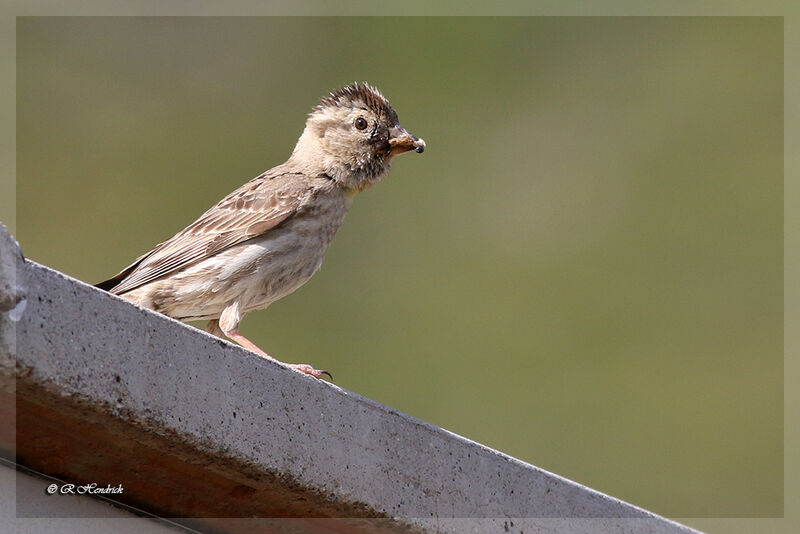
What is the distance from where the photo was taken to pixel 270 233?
6070mm

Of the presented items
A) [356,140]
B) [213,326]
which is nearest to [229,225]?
[213,326]

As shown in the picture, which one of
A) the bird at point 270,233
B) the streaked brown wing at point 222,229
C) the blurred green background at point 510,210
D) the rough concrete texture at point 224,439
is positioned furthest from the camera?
the blurred green background at point 510,210

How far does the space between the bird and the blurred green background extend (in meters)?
8.81

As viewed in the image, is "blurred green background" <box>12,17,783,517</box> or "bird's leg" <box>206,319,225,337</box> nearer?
"bird's leg" <box>206,319,225,337</box>

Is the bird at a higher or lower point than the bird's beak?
lower

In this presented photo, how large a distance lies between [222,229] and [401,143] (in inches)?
42.3

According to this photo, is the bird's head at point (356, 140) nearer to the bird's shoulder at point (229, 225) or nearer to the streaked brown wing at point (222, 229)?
the bird's shoulder at point (229, 225)

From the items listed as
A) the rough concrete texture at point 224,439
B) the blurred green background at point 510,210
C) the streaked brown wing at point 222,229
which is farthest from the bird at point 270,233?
the blurred green background at point 510,210

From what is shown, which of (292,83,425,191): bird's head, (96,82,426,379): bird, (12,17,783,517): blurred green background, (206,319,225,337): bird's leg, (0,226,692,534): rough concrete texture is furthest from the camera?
(12,17,783,517): blurred green background

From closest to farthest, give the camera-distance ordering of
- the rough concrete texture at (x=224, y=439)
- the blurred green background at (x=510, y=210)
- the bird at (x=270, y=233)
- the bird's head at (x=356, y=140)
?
1. the rough concrete texture at (x=224, y=439)
2. the bird at (x=270, y=233)
3. the bird's head at (x=356, y=140)
4. the blurred green background at (x=510, y=210)

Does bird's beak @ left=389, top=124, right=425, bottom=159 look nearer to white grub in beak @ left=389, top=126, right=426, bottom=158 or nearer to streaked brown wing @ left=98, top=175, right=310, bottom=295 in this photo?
white grub in beak @ left=389, top=126, right=426, bottom=158

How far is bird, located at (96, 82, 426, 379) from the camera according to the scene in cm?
593

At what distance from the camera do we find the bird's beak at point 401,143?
6.58 meters

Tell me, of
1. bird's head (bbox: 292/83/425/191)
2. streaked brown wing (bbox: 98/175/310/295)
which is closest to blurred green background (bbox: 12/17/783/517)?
bird's head (bbox: 292/83/425/191)
